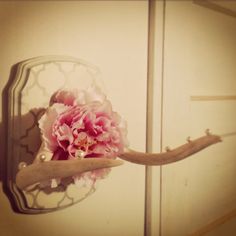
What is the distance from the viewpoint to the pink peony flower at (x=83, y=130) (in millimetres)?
497

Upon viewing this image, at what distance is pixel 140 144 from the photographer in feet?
2.35

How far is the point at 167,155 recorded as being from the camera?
0.61 m

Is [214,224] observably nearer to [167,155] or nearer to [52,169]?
[167,155]

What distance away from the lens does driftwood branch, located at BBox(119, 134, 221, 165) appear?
0.59m

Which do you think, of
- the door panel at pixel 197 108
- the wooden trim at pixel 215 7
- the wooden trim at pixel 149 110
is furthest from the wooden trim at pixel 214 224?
the wooden trim at pixel 215 7

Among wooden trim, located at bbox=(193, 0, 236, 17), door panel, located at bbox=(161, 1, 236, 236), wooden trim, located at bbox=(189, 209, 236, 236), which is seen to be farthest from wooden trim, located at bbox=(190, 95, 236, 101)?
wooden trim, located at bbox=(189, 209, 236, 236)

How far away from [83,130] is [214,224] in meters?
0.58

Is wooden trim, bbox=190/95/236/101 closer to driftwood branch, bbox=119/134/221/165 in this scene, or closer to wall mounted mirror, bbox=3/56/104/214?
driftwood branch, bbox=119/134/221/165

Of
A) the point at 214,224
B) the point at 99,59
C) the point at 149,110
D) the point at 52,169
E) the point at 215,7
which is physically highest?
the point at 215,7

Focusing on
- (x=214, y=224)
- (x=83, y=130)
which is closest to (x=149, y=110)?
(x=83, y=130)

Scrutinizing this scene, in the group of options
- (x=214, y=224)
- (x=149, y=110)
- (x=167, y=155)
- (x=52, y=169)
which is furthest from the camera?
(x=214, y=224)

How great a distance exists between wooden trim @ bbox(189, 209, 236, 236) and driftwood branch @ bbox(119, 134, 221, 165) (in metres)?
0.32

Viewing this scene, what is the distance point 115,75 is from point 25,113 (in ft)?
0.74

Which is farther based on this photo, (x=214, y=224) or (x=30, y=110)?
(x=214, y=224)
